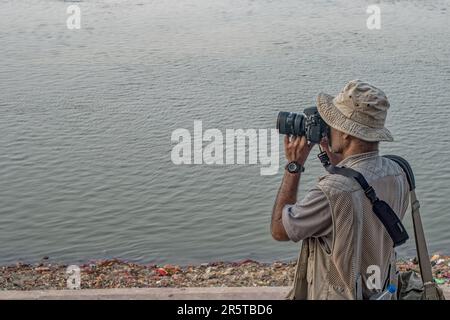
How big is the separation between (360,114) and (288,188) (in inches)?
15.9

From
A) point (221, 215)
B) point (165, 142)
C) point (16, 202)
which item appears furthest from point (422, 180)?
Answer: point (16, 202)

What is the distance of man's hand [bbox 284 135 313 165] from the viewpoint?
3.43 m

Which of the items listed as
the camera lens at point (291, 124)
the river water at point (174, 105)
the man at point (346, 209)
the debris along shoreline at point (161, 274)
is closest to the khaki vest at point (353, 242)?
the man at point (346, 209)

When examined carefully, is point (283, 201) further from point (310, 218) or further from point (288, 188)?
point (310, 218)

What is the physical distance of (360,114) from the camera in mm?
3340

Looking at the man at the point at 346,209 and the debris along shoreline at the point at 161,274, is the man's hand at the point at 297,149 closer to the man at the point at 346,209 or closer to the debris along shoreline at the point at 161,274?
the man at the point at 346,209

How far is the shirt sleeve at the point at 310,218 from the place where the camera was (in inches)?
126

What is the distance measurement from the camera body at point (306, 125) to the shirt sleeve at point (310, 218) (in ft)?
0.94

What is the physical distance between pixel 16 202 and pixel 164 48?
6.24 m

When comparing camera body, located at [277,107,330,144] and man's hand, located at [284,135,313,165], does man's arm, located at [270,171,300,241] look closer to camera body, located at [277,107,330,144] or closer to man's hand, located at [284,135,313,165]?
man's hand, located at [284,135,313,165]

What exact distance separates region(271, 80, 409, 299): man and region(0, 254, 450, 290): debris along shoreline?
286 centimetres

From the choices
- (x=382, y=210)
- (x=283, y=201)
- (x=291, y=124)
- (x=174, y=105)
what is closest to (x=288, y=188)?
(x=283, y=201)

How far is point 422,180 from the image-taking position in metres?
Result: 9.28

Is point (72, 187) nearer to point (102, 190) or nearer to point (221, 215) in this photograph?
point (102, 190)
